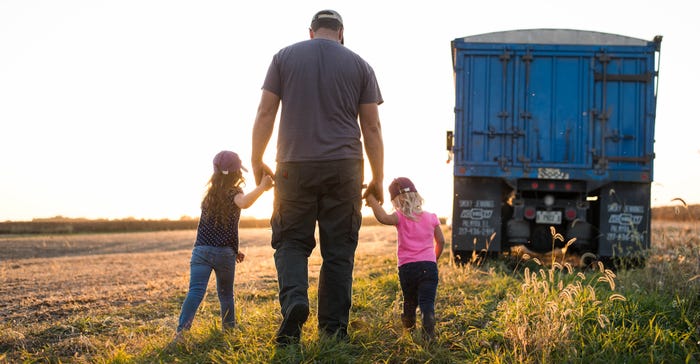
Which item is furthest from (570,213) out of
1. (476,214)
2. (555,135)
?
(476,214)

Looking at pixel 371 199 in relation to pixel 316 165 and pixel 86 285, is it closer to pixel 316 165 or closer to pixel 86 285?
pixel 316 165

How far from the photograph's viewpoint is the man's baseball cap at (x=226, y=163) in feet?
18.2

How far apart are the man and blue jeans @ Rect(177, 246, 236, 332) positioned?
670mm

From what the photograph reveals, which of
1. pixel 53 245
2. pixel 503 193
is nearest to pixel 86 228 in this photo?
pixel 53 245

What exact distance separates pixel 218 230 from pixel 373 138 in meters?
1.40

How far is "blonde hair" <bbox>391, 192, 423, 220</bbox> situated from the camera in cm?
547

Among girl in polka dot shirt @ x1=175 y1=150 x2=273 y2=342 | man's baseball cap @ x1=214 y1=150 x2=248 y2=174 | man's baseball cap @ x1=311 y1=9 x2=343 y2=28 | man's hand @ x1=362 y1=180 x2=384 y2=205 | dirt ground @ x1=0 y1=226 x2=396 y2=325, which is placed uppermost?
man's baseball cap @ x1=311 y1=9 x2=343 y2=28

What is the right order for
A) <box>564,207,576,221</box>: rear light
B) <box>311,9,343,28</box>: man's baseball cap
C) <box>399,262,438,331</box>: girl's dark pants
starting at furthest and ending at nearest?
<box>564,207,576,221</box>: rear light
<box>399,262,438,331</box>: girl's dark pants
<box>311,9,343,28</box>: man's baseball cap

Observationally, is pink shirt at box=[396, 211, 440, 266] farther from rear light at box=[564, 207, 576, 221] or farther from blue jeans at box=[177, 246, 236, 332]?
rear light at box=[564, 207, 576, 221]

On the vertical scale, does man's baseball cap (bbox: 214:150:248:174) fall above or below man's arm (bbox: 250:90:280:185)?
below

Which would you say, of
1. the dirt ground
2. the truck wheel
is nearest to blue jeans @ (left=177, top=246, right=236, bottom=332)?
the dirt ground

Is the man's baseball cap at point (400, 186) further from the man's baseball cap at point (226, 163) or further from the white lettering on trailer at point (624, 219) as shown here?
the white lettering on trailer at point (624, 219)

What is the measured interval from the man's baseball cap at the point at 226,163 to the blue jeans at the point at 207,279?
0.60m

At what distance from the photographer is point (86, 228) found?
41.8 m
